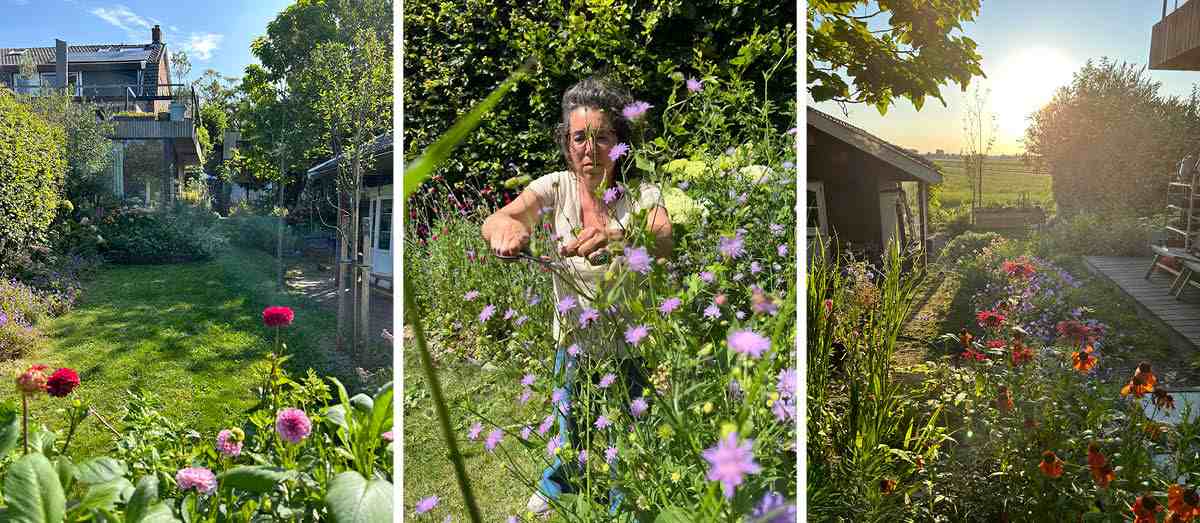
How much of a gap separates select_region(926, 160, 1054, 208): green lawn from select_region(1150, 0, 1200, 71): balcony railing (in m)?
0.38

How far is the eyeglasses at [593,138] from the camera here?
1.83 m

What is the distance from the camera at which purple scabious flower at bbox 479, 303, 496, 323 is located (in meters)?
1.87

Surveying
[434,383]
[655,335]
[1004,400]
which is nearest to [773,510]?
[655,335]

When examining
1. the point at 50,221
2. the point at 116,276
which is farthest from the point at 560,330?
the point at 50,221

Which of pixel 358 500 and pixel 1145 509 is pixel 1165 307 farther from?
pixel 358 500

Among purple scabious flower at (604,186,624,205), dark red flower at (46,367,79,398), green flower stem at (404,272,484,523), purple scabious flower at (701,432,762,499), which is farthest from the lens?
dark red flower at (46,367,79,398)

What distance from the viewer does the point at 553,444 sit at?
1.79 meters

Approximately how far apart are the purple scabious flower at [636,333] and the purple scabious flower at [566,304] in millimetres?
171

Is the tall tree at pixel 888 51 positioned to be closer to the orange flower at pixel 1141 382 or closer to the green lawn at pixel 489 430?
the orange flower at pixel 1141 382

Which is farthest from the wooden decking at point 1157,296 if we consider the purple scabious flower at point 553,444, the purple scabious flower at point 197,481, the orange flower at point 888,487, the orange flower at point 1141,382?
the purple scabious flower at point 197,481

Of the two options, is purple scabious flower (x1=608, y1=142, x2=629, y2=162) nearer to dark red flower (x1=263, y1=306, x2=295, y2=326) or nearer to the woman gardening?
the woman gardening

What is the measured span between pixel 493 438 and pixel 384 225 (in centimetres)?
68

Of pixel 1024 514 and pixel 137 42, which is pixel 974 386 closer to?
pixel 1024 514

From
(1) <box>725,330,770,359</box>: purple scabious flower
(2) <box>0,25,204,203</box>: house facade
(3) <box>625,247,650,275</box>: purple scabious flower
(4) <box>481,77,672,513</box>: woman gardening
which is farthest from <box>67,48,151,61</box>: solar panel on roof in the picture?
(1) <box>725,330,770,359</box>: purple scabious flower
